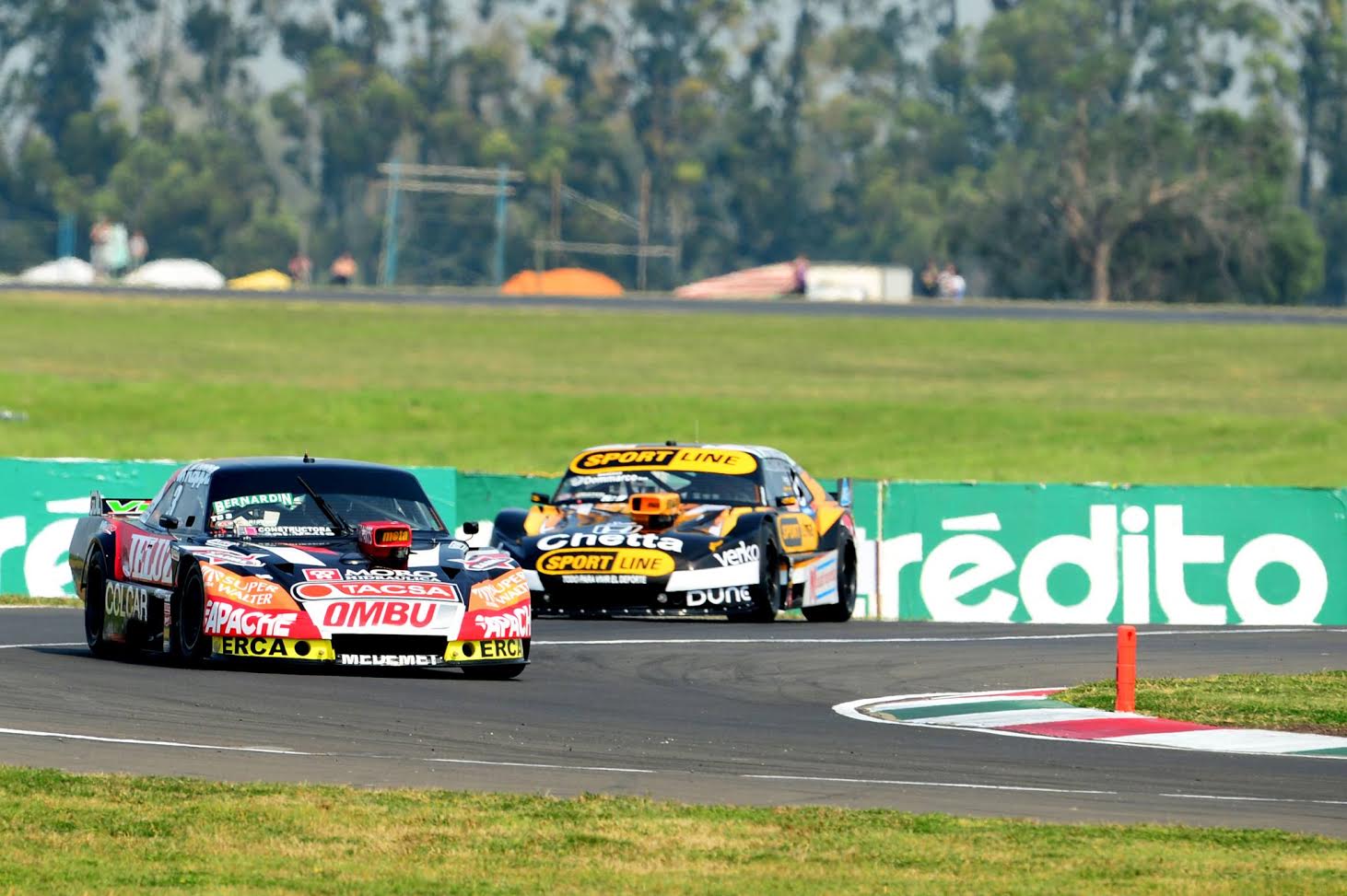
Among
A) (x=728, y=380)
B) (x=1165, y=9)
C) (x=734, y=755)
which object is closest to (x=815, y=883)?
(x=734, y=755)

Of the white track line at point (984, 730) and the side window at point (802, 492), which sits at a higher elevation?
the side window at point (802, 492)

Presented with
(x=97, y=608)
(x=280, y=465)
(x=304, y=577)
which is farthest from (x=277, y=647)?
(x=97, y=608)

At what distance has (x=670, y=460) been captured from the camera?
21172mm

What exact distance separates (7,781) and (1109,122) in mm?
91903

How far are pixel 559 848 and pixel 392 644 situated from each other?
5754mm

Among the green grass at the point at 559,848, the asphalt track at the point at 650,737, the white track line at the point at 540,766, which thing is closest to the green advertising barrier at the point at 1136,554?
the asphalt track at the point at 650,737

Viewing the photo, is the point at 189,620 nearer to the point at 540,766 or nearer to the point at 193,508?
the point at 193,508

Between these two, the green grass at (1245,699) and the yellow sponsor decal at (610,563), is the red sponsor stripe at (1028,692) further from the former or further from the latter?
the yellow sponsor decal at (610,563)

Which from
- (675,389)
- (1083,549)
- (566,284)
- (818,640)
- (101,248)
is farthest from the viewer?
(566,284)

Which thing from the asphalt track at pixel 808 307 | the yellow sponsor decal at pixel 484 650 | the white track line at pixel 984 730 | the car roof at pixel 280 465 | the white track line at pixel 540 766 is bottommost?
the white track line at pixel 984 730

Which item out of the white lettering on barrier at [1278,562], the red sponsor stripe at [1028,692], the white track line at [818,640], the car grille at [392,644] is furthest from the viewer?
the white lettering on barrier at [1278,562]

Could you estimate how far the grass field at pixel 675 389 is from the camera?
42.6 meters

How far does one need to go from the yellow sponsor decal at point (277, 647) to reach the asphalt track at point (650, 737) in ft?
0.55

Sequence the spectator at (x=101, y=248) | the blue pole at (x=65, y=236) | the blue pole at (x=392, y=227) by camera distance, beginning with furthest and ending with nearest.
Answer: the blue pole at (x=65, y=236), the blue pole at (x=392, y=227), the spectator at (x=101, y=248)
